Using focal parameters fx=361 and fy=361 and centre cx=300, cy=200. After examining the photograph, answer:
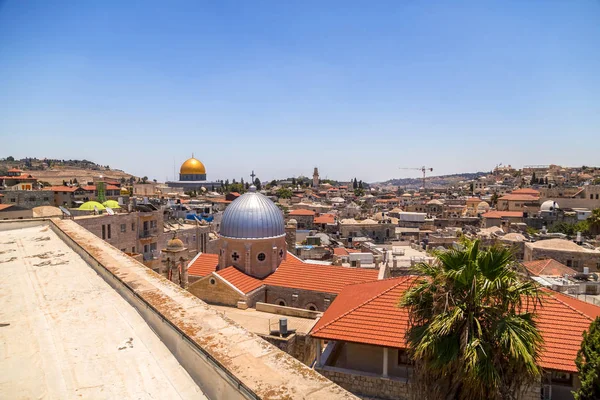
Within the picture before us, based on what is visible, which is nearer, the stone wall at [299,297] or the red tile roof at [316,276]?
the stone wall at [299,297]

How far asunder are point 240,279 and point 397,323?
10.2 m

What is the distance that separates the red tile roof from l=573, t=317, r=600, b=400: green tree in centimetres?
987

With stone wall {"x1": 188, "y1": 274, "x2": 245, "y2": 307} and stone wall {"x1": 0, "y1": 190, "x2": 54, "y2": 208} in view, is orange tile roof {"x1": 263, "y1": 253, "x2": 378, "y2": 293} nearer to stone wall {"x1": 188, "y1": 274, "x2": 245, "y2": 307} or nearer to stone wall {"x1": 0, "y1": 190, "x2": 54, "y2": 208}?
stone wall {"x1": 188, "y1": 274, "x2": 245, "y2": 307}

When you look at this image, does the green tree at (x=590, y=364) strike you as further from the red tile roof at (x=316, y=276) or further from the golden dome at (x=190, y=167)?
the golden dome at (x=190, y=167)

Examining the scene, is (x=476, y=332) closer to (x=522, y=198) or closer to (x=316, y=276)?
(x=316, y=276)

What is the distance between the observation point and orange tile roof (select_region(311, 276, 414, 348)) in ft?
30.4

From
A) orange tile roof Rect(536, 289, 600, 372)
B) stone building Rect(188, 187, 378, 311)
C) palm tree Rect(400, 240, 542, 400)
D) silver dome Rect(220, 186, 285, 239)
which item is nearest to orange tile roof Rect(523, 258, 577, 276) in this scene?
stone building Rect(188, 187, 378, 311)

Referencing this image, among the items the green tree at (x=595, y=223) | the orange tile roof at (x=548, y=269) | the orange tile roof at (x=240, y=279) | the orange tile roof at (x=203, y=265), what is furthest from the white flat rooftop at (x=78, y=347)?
the green tree at (x=595, y=223)

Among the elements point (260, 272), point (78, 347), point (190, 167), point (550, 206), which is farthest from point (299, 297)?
point (190, 167)

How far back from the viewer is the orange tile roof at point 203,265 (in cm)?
2048

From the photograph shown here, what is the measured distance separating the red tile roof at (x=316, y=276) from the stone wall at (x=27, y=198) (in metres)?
34.9

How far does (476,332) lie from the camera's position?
5.89 metres

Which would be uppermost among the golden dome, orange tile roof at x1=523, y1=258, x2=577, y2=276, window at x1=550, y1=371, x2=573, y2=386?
the golden dome

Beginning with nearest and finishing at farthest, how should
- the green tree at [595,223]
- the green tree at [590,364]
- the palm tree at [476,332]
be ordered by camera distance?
1. the palm tree at [476,332]
2. the green tree at [590,364]
3. the green tree at [595,223]
